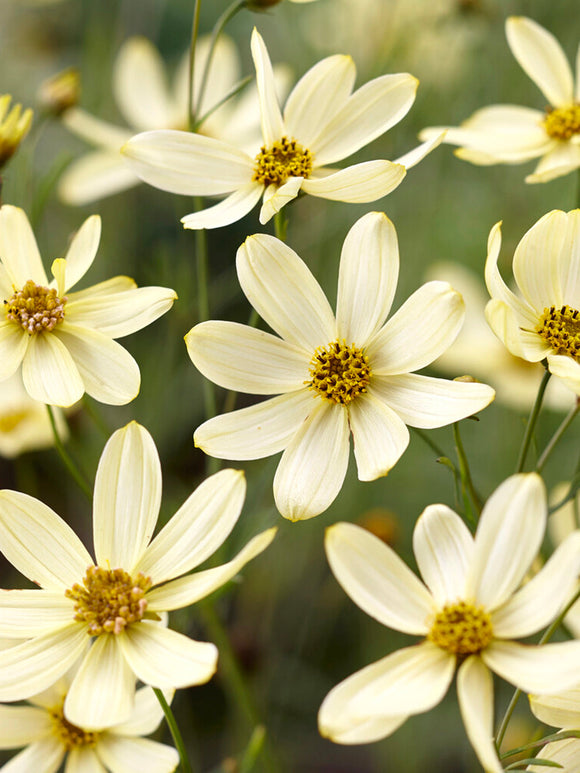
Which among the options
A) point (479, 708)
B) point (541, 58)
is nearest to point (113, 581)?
point (479, 708)

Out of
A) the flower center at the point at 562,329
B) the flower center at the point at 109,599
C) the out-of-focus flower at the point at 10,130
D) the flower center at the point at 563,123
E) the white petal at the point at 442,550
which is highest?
the flower center at the point at 563,123

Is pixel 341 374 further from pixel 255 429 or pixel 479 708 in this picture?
pixel 479 708

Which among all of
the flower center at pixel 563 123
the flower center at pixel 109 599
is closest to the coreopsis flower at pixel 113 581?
the flower center at pixel 109 599

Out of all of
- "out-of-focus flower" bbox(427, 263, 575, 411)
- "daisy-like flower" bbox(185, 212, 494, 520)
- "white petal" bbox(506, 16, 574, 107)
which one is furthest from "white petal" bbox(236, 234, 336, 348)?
"out-of-focus flower" bbox(427, 263, 575, 411)

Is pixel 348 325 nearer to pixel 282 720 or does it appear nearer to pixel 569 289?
pixel 569 289

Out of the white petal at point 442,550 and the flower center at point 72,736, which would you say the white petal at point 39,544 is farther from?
the white petal at point 442,550

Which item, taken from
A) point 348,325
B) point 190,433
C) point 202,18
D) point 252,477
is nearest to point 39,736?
point 348,325

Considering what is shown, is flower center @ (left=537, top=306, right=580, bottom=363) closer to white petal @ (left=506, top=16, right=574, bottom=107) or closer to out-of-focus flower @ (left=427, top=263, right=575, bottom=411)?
white petal @ (left=506, top=16, right=574, bottom=107)
